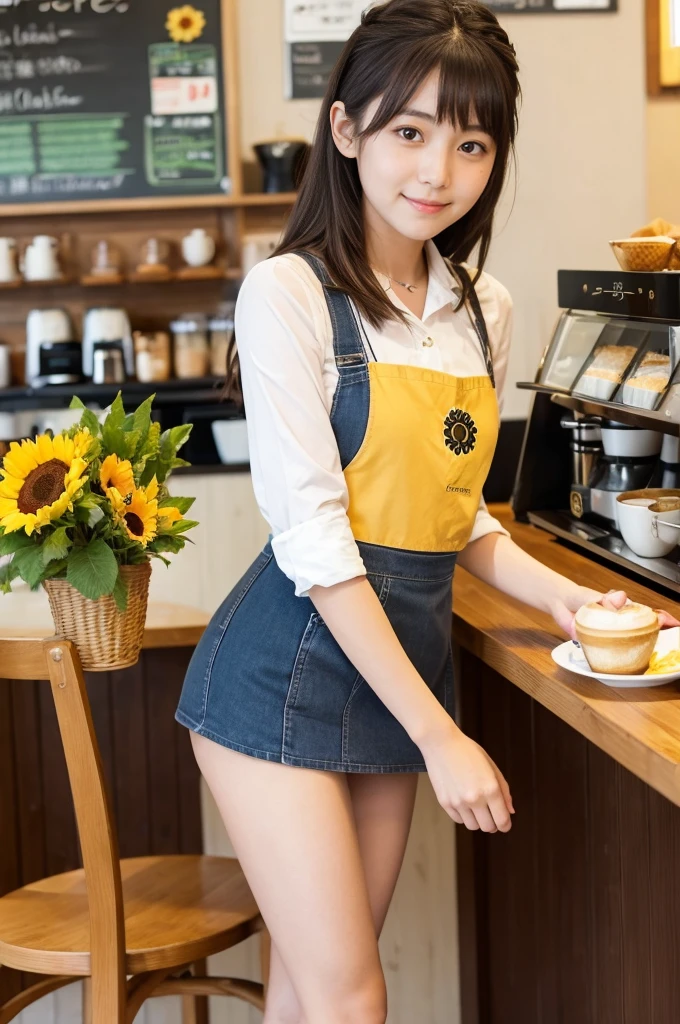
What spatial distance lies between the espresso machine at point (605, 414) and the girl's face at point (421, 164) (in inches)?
16.0

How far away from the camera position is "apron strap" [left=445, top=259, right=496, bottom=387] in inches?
61.7

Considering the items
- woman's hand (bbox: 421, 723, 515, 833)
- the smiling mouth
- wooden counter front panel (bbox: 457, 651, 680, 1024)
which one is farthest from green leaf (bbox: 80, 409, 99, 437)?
wooden counter front panel (bbox: 457, 651, 680, 1024)

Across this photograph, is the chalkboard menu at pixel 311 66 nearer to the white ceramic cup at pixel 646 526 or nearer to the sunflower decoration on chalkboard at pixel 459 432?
the white ceramic cup at pixel 646 526

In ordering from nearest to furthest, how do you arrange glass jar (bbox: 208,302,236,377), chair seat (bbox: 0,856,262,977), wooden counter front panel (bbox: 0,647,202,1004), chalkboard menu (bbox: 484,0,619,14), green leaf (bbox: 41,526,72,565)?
1. green leaf (bbox: 41,526,72,565)
2. chair seat (bbox: 0,856,262,977)
3. wooden counter front panel (bbox: 0,647,202,1004)
4. chalkboard menu (bbox: 484,0,619,14)
5. glass jar (bbox: 208,302,236,377)

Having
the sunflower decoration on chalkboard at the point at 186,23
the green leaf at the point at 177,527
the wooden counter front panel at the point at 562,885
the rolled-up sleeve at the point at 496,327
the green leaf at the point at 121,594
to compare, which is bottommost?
the wooden counter front panel at the point at 562,885

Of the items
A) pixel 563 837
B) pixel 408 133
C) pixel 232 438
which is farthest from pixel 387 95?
pixel 232 438

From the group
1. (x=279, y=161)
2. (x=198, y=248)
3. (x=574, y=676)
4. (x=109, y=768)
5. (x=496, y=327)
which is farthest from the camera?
(x=198, y=248)

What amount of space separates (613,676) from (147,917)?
2.60ft

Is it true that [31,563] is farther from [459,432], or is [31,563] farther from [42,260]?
[42,260]

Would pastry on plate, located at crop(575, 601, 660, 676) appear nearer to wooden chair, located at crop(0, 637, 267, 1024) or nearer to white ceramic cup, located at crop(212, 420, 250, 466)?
wooden chair, located at crop(0, 637, 267, 1024)

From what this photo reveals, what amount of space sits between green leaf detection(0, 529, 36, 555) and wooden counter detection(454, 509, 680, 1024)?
608 mm

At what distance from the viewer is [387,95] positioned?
4.44ft

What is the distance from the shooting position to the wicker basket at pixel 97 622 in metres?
1.56

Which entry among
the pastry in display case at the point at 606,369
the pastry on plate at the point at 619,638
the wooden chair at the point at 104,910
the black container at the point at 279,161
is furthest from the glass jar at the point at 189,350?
the pastry on plate at the point at 619,638
